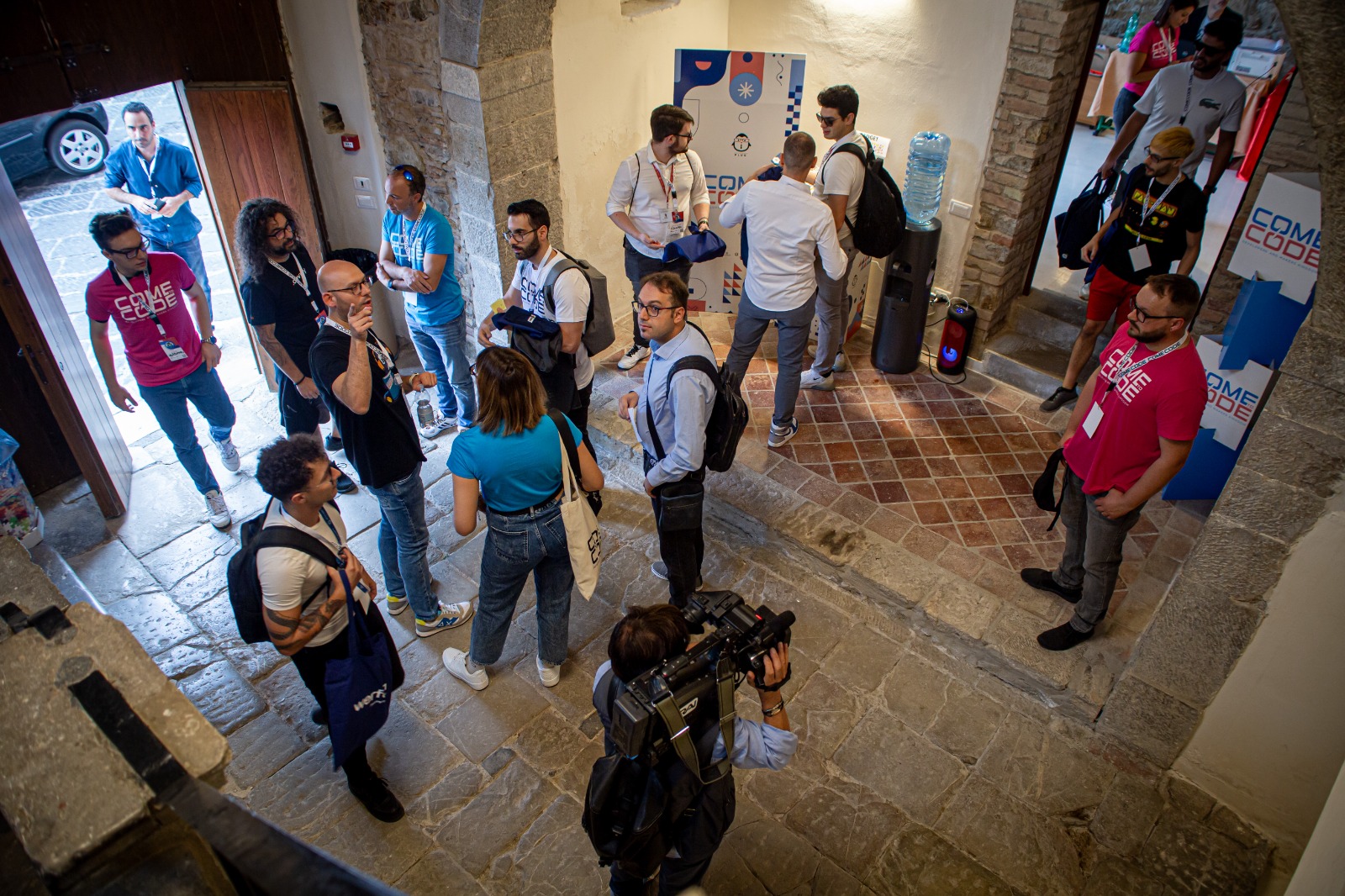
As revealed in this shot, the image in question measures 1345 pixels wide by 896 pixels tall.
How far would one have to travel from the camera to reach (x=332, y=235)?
21.2ft

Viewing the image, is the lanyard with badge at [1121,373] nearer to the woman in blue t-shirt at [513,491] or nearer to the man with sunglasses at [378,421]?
the woman in blue t-shirt at [513,491]

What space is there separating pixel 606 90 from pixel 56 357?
3923 mm

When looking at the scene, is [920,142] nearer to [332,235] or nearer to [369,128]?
[369,128]

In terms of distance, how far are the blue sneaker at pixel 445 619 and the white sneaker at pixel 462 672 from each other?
24 cm

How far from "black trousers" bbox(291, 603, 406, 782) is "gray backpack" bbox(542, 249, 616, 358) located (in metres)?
1.88

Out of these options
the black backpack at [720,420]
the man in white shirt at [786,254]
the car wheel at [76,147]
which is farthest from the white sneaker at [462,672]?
the car wheel at [76,147]

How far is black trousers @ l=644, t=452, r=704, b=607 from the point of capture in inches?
159

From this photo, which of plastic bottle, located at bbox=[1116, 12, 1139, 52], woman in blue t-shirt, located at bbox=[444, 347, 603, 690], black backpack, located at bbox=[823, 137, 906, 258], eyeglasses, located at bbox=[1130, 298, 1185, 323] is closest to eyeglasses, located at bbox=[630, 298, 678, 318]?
woman in blue t-shirt, located at bbox=[444, 347, 603, 690]

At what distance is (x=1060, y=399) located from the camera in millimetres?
5914

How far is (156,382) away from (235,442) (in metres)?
1.22

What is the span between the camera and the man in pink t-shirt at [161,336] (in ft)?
14.4

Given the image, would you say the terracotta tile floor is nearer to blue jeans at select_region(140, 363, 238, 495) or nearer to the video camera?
the video camera

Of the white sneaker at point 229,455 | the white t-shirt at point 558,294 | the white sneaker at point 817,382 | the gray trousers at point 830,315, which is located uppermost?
the white t-shirt at point 558,294

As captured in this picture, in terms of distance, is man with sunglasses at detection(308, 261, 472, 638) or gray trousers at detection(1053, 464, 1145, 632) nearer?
man with sunglasses at detection(308, 261, 472, 638)
